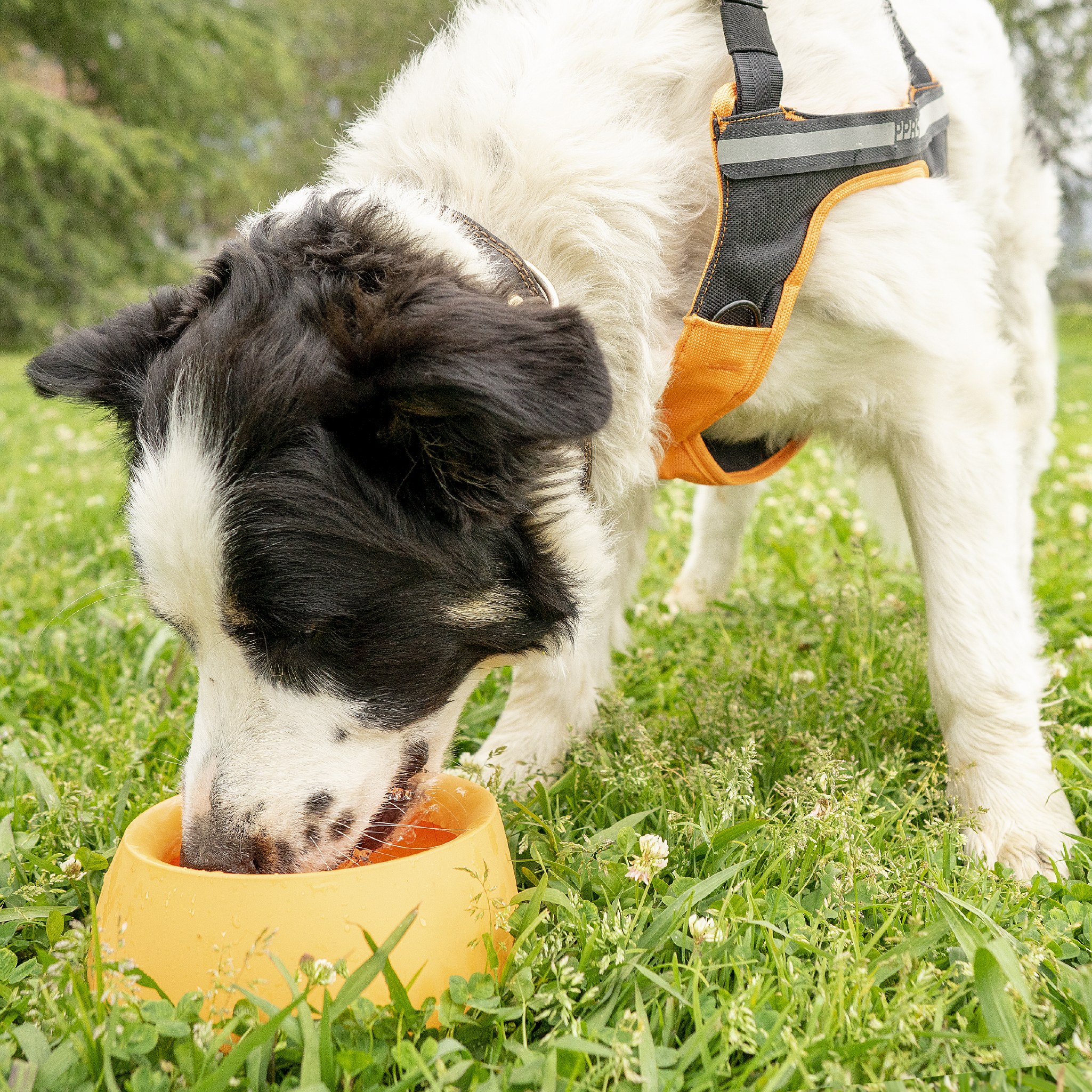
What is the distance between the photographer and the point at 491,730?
298cm

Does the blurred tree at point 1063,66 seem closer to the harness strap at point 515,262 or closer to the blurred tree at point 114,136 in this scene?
the blurred tree at point 114,136

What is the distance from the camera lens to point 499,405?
150cm

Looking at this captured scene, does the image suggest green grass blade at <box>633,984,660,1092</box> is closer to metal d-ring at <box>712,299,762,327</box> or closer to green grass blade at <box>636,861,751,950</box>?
green grass blade at <box>636,861,751,950</box>

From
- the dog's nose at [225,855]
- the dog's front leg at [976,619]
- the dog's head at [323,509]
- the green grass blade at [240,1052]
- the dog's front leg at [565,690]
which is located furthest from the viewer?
the dog's front leg at [565,690]

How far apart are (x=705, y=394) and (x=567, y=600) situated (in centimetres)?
58

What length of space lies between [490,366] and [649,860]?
1.02 metres

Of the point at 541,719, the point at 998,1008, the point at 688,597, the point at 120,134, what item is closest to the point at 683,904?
the point at 998,1008

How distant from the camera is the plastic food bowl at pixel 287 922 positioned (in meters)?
1.60

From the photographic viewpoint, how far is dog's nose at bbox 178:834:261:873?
184cm

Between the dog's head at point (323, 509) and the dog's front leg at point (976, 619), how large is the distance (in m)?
0.97

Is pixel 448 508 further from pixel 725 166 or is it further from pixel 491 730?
pixel 491 730

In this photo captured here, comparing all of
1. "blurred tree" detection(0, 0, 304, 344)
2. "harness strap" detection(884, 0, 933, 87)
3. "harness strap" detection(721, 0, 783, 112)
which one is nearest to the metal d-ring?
"harness strap" detection(721, 0, 783, 112)

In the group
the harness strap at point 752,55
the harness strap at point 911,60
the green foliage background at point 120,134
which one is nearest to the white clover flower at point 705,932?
the harness strap at point 752,55

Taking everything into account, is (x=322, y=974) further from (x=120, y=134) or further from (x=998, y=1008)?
(x=120, y=134)
